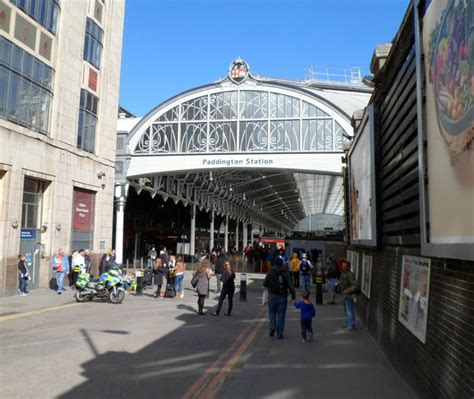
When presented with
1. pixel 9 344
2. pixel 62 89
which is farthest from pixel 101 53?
pixel 9 344

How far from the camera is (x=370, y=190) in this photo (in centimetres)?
927

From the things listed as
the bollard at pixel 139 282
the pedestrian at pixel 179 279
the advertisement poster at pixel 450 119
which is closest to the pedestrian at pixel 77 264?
the bollard at pixel 139 282

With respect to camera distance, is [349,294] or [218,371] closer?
[218,371]

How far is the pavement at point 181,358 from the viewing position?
592 cm

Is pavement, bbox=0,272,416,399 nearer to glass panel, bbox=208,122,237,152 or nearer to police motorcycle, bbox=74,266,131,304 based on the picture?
police motorcycle, bbox=74,266,131,304

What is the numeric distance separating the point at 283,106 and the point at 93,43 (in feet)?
36.0

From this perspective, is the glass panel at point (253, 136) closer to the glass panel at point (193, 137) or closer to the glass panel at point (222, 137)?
the glass panel at point (222, 137)

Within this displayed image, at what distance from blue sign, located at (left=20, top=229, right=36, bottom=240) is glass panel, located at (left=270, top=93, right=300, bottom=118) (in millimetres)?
14814

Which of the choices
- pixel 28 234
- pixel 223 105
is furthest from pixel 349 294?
pixel 223 105

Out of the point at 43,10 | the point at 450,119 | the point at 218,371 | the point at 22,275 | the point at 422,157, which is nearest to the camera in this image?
the point at 450,119

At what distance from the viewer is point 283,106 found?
26812 mm

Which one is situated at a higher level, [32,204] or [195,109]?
[195,109]

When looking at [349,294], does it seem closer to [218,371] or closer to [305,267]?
[218,371]

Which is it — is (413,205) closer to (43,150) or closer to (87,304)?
(87,304)
